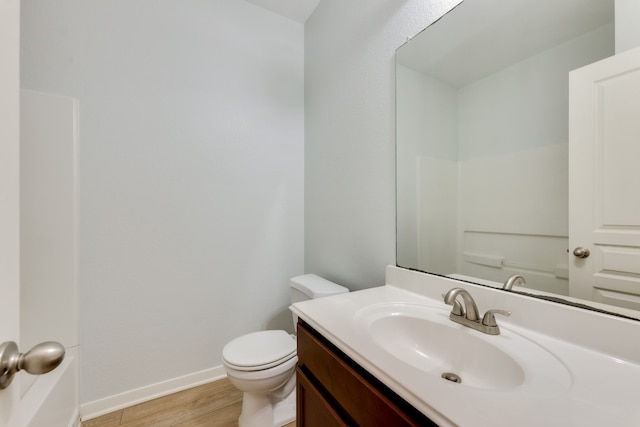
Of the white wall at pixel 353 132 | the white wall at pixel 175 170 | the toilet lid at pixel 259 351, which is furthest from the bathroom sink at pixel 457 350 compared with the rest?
the white wall at pixel 175 170

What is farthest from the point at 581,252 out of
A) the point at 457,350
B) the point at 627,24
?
the point at 627,24

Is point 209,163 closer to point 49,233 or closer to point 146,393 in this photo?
point 49,233

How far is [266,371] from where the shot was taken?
4.05 ft

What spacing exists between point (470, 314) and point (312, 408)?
1.97ft

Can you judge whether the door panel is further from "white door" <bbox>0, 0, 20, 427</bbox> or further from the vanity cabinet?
the vanity cabinet

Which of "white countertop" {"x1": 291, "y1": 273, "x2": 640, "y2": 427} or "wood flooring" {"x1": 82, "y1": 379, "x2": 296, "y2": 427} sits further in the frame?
"wood flooring" {"x1": 82, "y1": 379, "x2": 296, "y2": 427}

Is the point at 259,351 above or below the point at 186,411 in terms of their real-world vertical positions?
above

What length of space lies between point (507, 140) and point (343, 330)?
2.75ft

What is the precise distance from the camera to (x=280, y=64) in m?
1.99

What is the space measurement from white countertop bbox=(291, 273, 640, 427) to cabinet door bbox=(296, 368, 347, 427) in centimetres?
21

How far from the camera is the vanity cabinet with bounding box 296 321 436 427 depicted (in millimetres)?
562

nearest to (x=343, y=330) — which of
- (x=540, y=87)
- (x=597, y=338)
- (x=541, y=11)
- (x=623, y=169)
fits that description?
(x=597, y=338)

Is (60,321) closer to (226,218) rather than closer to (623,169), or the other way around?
(226,218)

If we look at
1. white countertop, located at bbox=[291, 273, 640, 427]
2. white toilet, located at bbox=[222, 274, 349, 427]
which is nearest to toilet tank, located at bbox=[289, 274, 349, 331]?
white toilet, located at bbox=[222, 274, 349, 427]
